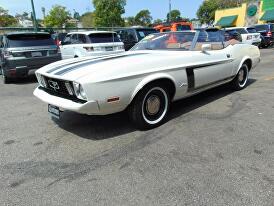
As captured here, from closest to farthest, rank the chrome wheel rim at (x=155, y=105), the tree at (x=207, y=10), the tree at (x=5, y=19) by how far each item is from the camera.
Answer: the chrome wheel rim at (x=155, y=105)
the tree at (x=5, y=19)
the tree at (x=207, y=10)

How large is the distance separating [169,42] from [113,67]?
2.06 meters

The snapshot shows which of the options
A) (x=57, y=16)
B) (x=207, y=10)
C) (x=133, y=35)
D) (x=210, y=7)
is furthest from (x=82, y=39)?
(x=207, y=10)

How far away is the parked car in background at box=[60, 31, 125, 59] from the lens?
1072 centimetres

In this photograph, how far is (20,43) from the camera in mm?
9234

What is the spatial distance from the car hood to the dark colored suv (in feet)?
15.9

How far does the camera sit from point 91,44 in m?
10.7

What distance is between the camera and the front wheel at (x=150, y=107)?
431 centimetres

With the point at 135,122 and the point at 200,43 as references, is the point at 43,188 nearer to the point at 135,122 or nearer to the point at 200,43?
the point at 135,122

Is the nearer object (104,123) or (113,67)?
(113,67)

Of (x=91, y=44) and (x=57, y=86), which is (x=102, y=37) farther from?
(x=57, y=86)

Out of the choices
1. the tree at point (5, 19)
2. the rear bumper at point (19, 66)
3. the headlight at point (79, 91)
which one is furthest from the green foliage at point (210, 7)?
the headlight at point (79, 91)

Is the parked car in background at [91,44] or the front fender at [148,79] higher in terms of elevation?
the parked car in background at [91,44]

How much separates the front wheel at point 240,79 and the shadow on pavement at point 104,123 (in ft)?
3.01

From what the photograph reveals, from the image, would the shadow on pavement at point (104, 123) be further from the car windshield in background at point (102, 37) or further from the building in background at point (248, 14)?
the building in background at point (248, 14)
